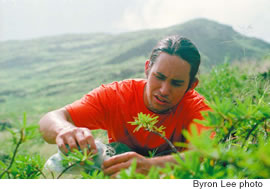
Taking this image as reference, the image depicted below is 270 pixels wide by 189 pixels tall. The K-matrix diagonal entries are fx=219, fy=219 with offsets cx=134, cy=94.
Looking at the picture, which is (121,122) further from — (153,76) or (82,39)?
(82,39)

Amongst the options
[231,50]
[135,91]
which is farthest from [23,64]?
[135,91]

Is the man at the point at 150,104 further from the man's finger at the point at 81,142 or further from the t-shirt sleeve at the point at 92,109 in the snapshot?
the man's finger at the point at 81,142

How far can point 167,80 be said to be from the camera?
5.45ft

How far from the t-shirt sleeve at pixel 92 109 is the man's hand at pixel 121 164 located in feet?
3.22

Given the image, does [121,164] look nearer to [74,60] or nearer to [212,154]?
[212,154]

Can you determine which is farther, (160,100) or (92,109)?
(92,109)

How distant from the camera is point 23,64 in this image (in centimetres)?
2412

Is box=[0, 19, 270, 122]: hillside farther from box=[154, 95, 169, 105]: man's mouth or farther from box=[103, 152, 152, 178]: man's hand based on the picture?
box=[103, 152, 152, 178]: man's hand

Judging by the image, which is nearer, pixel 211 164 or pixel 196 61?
pixel 211 164

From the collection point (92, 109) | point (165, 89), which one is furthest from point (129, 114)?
point (165, 89)

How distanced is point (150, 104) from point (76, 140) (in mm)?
1038

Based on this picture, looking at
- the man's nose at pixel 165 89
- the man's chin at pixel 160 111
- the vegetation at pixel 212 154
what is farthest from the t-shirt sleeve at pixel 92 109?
the vegetation at pixel 212 154

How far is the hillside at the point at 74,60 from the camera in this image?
11.0 meters

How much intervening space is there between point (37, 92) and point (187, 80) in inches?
555
